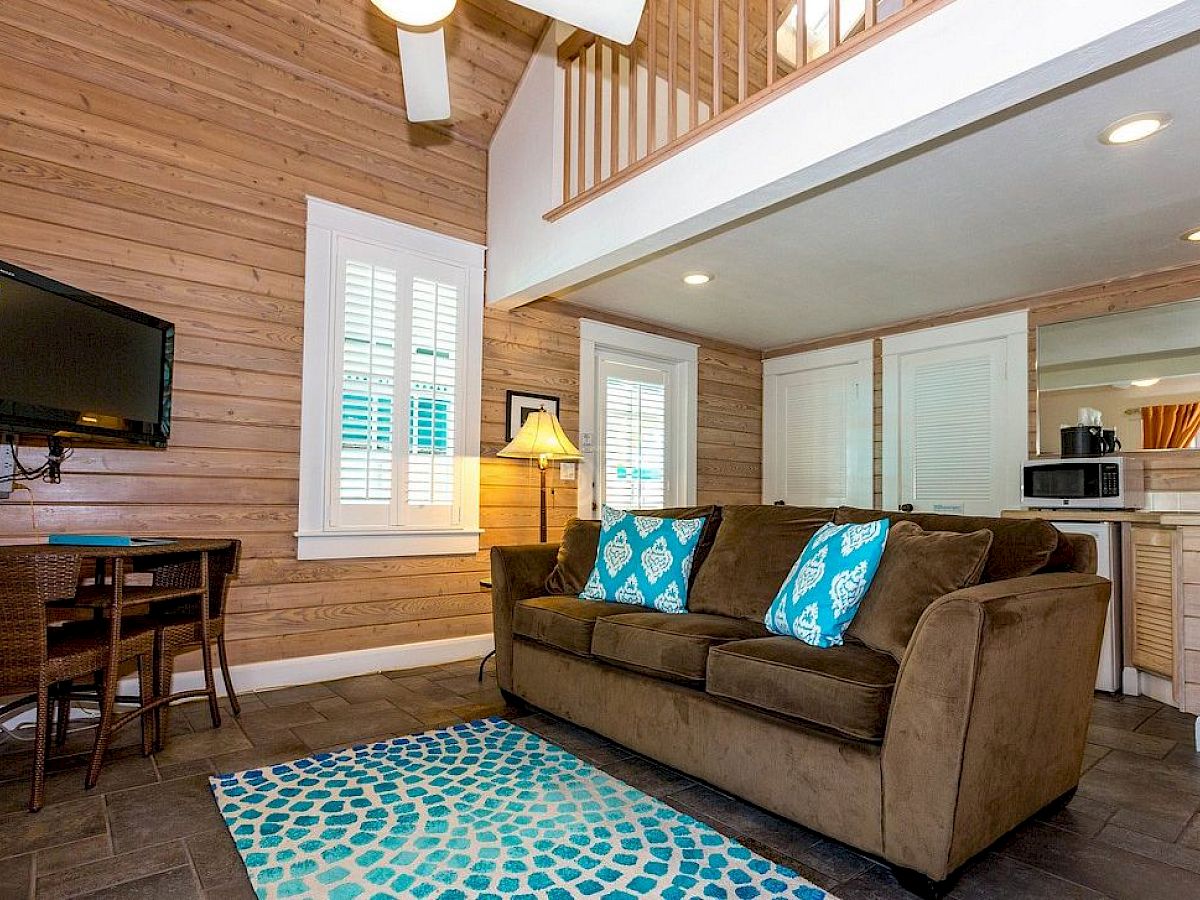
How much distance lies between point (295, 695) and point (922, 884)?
277 cm

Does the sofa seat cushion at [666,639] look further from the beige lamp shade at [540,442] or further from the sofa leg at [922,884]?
the beige lamp shade at [540,442]

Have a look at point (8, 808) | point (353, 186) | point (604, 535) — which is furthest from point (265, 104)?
point (8, 808)

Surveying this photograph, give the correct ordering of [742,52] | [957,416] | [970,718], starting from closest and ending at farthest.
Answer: [970,718]
[742,52]
[957,416]

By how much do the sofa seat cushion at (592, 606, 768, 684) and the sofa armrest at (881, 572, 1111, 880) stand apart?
0.69 metres

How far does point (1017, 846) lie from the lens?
1.99m

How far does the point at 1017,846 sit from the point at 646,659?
1.18 metres

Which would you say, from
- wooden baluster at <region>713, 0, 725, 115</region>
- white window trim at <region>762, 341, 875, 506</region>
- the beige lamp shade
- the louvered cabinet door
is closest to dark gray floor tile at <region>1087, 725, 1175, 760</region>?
the louvered cabinet door

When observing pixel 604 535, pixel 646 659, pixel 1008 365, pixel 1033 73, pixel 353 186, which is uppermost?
pixel 353 186

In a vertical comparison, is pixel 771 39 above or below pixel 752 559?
above

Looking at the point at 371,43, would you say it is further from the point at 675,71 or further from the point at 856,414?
the point at 856,414

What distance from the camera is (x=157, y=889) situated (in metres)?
1.75

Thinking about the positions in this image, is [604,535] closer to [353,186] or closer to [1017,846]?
[1017,846]

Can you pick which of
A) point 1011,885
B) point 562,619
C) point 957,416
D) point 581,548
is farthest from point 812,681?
point 957,416

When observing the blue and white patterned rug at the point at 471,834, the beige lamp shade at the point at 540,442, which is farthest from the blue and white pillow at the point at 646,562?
the beige lamp shade at the point at 540,442
